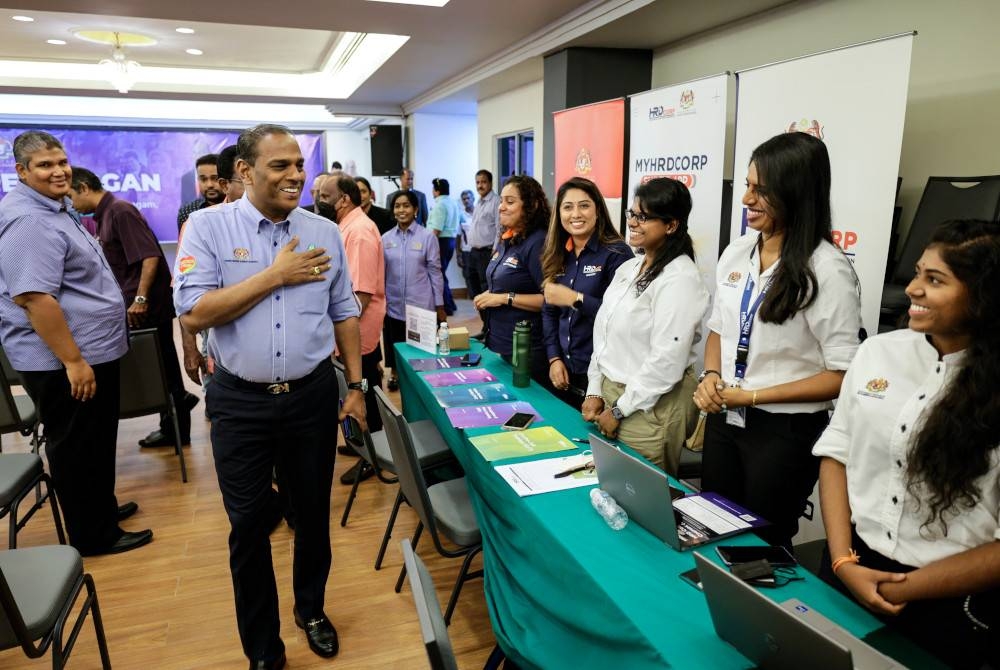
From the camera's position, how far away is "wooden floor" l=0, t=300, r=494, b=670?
206 cm

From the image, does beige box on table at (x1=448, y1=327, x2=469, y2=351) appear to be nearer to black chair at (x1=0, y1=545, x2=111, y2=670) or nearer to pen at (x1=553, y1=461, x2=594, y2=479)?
pen at (x1=553, y1=461, x2=594, y2=479)

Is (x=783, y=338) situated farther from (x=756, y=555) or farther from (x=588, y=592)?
(x=588, y=592)

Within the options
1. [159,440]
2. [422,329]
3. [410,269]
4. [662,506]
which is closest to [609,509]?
[662,506]

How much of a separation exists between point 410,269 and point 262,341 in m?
2.30

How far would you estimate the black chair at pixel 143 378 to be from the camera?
2.98 m

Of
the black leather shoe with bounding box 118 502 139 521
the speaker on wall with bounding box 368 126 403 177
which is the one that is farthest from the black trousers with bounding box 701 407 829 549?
the speaker on wall with bounding box 368 126 403 177

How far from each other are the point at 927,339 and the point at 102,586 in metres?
2.92

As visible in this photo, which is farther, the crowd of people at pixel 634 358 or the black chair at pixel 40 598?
the black chair at pixel 40 598

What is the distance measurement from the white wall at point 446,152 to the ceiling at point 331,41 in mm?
479

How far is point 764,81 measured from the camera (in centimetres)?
332

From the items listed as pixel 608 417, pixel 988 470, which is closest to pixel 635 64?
pixel 608 417

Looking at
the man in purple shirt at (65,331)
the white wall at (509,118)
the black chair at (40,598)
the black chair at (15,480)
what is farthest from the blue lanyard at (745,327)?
the white wall at (509,118)

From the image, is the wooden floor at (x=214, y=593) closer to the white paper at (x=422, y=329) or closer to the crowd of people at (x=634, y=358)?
the crowd of people at (x=634, y=358)

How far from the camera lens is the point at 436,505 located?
2191 mm
